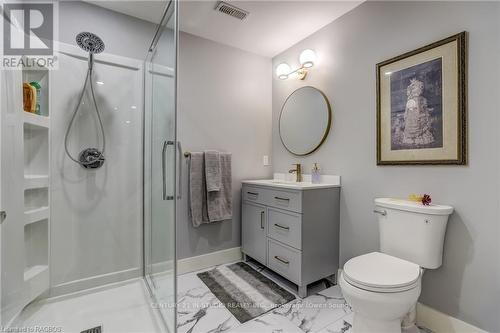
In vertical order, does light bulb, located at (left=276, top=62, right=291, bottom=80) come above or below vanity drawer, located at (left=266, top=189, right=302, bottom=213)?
above

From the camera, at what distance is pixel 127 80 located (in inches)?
78.3

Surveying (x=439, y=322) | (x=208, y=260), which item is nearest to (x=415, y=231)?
(x=439, y=322)

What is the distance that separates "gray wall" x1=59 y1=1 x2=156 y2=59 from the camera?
178 centimetres

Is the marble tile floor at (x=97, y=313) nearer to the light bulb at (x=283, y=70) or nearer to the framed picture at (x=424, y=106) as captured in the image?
the framed picture at (x=424, y=106)

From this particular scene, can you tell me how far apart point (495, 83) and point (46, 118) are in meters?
2.75

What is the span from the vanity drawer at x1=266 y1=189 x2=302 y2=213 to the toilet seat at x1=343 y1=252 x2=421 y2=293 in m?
0.55

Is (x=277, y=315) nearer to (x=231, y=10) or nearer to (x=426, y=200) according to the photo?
(x=426, y=200)

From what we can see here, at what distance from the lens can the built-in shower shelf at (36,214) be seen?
5.07 ft

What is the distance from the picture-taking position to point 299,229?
179 cm

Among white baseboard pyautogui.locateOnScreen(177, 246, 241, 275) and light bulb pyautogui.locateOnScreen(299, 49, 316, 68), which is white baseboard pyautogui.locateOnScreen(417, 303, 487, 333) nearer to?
white baseboard pyautogui.locateOnScreen(177, 246, 241, 275)

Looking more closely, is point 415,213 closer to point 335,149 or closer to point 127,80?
point 335,149

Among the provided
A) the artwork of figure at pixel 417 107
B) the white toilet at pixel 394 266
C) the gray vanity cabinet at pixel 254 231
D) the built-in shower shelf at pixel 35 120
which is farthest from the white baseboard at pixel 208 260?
the artwork of figure at pixel 417 107

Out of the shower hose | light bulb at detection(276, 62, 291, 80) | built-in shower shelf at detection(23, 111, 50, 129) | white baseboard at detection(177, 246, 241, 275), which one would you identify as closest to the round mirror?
light bulb at detection(276, 62, 291, 80)

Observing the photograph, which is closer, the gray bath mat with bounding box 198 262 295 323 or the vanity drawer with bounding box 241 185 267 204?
the gray bath mat with bounding box 198 262 295 323
